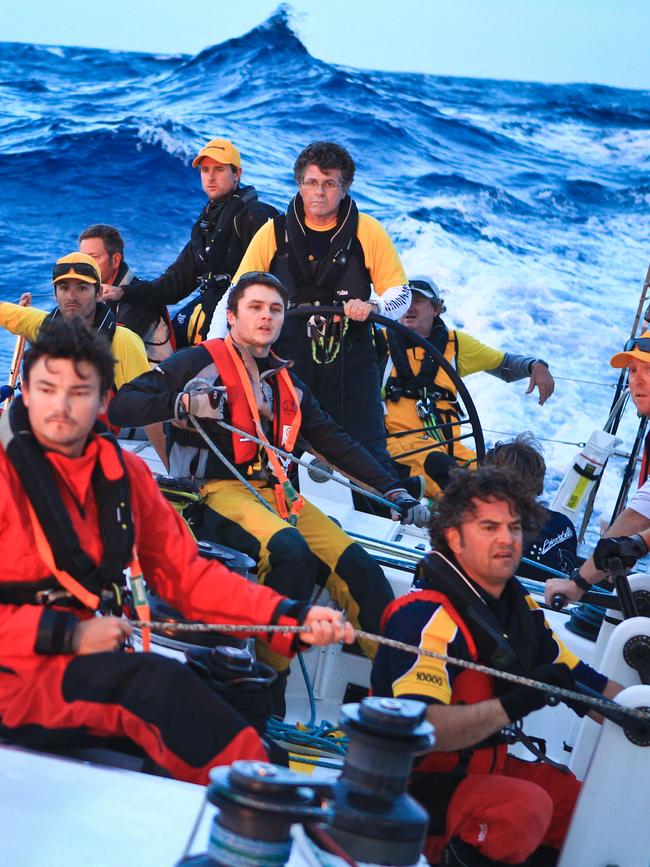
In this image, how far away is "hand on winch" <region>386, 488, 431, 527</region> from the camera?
9.99ft

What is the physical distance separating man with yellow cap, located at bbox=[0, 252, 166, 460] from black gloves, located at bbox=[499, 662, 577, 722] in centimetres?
179

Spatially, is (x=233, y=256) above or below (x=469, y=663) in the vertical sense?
above

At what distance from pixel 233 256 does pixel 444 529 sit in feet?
7.66

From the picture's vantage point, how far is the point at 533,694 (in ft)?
6.82

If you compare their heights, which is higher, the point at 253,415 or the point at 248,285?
the point at 248,285

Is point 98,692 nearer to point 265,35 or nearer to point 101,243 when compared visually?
point 101,243

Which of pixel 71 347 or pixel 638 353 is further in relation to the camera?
pixel 638 353

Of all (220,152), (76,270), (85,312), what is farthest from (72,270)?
(220,152)

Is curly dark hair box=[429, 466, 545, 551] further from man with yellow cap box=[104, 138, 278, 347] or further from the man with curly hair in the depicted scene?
man with yellow cap box=[104, 138, 278, 347]

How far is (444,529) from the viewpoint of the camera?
87.7 inches

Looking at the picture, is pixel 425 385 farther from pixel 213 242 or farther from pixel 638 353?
pixel 638 353

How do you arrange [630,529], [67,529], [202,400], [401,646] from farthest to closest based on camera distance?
[630,529] → [202,400] → [401,646] → [67,529]

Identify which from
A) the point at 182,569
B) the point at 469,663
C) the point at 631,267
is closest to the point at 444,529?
the point at 469,663

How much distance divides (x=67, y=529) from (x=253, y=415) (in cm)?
123
